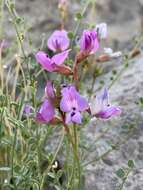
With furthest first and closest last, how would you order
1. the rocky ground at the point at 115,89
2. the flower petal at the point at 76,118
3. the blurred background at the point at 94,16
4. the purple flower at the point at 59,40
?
1. the blurred background at the point at 94,16
2. the rocky ground at the point at 115,89
3. the purple flower at the point at 59,40
4. the flower petal at the point at 76,118

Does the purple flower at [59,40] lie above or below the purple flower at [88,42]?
above

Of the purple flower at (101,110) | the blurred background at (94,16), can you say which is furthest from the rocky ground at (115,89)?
the purple flower at (101,110)

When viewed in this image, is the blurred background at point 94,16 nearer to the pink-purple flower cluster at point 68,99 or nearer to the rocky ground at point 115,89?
the rocky ground at point 115,89

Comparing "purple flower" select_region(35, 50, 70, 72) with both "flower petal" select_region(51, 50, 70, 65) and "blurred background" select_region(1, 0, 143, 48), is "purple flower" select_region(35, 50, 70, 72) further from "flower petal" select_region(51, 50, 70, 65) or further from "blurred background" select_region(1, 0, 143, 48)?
"blurred background" select_region(1, 0, 143, 48)

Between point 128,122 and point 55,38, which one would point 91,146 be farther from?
point 55,38

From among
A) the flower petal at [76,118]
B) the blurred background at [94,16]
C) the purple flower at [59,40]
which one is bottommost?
the flower petal at [76,118]

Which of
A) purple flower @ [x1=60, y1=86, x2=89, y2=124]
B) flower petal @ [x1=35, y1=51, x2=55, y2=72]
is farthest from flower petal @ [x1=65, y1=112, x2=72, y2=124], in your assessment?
flower petal @ [x1=35, y1=51, x2=55, y2=72]

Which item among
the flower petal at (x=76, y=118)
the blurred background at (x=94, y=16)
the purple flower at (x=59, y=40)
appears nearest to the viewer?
the flower petal at (x=76, y=118)

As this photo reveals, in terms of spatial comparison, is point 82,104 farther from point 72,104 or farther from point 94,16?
point 94,16

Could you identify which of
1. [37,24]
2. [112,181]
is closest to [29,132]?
[112,181]
